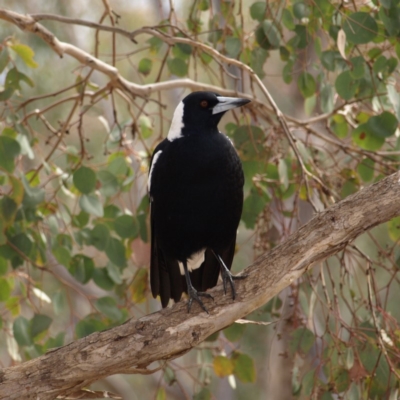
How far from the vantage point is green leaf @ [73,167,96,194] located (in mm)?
2539

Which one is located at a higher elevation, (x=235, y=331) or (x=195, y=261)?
(x=195, y=261)

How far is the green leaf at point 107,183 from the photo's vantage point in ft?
8.59

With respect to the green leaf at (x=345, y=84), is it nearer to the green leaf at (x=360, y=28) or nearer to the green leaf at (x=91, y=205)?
the green leaf at (x=360, y=28)

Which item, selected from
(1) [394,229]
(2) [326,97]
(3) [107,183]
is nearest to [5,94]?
(3) [107,183]

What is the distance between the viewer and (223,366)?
2596 millimetres

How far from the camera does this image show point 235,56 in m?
2.69

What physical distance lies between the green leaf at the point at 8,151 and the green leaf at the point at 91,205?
0.94 feet

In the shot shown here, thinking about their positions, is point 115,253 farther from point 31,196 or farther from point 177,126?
point 177,126

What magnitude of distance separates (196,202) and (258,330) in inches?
175

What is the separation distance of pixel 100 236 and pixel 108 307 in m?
0.27

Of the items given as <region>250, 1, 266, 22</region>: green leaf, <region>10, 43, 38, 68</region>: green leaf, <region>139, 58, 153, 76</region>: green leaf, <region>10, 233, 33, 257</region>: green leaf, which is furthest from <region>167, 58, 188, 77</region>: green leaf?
<region>10, 233, 33, 257</region>: green leaf

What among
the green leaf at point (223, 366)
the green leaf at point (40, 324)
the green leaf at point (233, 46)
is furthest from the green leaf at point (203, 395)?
the green leaf at point (233, 46)

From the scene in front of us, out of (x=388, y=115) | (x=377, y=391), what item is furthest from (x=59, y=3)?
(x=377, y=391)

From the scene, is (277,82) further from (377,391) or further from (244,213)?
(377,391)
